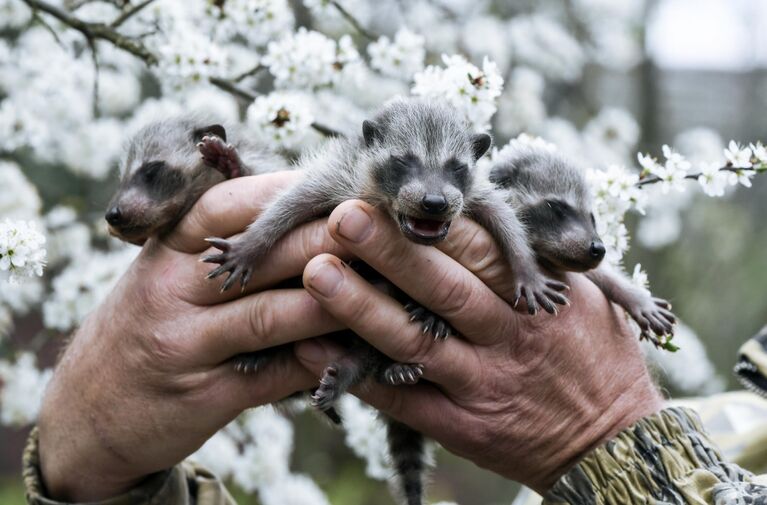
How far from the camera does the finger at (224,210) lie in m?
2.88

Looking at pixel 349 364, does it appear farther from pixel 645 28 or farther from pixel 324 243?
pixel 645 28

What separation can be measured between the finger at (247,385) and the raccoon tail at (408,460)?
0.67 m

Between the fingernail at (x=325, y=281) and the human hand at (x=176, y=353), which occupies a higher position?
the fingernail at (x=325, y=281)

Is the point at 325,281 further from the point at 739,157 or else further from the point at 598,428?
the point at 739,157

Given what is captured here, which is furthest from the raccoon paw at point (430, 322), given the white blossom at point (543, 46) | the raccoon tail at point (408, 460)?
the white blossom at point (543, 46)

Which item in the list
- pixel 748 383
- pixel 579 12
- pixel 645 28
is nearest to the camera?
pixel 748 383

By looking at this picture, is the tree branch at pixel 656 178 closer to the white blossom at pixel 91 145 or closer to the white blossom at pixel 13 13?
the white blossom at pixel 91 145

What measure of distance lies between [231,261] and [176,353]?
33 centimetres

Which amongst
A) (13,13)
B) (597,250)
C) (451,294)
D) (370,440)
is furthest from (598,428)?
(13,13)

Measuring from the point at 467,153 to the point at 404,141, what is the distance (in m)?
0.23

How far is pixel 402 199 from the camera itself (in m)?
2.71

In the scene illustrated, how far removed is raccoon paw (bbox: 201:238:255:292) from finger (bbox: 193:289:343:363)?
0.07 m

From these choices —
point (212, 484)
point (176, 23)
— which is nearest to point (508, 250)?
point (212, 484)

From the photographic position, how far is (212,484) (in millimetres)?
3291
